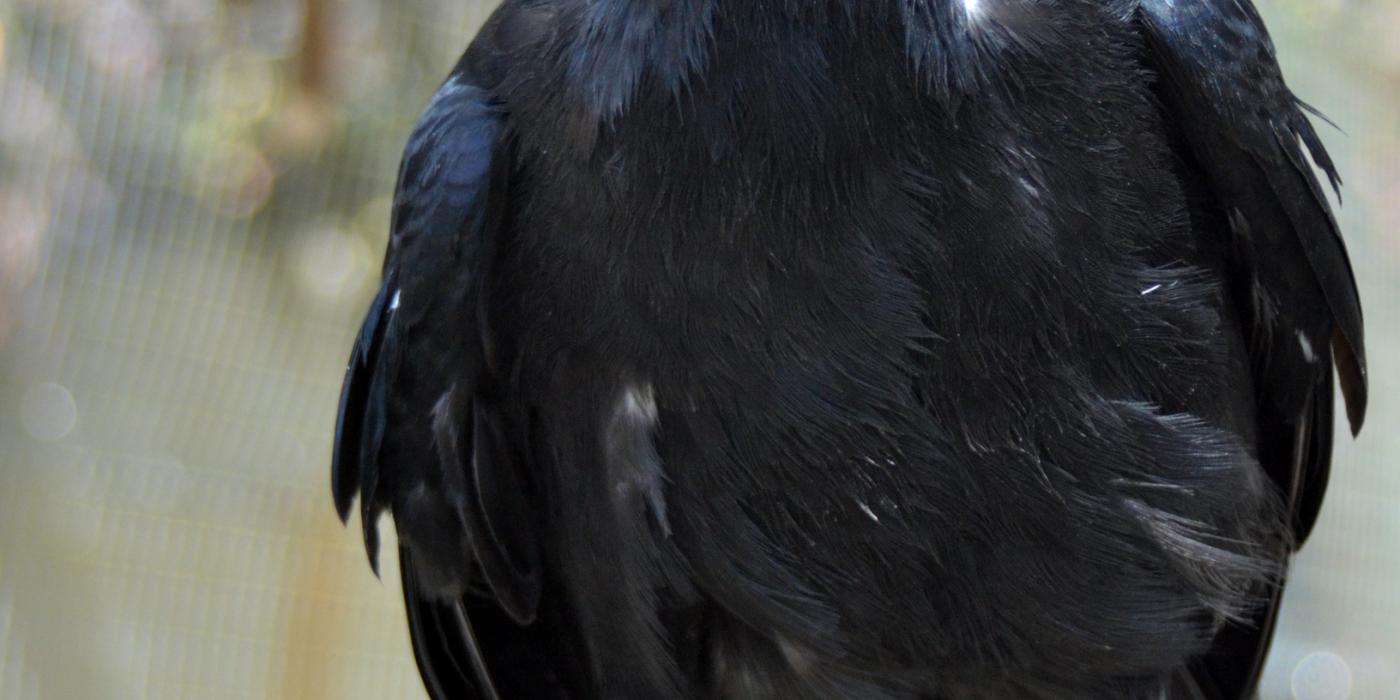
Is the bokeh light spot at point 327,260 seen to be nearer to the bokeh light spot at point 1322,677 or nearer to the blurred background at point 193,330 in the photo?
the blurred background at point 193,330

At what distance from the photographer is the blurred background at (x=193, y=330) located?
2977 mm

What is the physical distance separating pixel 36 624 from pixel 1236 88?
2.53 m

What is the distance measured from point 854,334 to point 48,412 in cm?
220

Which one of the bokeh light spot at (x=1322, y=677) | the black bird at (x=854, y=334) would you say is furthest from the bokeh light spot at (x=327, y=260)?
the bokeh light spot at (x=1322, y=677)

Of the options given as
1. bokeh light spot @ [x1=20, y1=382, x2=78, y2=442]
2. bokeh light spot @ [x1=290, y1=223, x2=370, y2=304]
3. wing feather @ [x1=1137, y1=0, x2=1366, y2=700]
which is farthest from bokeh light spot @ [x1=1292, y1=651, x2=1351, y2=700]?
bokeh light spot @ [x1=20, y1=382, x2=78, y2=442]

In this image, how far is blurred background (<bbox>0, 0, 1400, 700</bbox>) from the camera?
117 inches

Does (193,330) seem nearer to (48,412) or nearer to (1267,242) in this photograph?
(48,412)

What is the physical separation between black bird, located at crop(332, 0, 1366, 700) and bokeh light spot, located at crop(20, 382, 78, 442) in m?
1.56

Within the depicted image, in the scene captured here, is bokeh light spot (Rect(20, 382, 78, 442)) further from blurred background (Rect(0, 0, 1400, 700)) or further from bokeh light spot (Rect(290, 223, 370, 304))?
bokeh light spot (Rect(290, 223, 370, 304))

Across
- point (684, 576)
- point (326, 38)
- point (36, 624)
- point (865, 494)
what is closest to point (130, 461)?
point (36, 624)

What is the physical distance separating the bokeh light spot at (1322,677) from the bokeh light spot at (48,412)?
2851mm

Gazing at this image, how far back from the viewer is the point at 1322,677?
335cm

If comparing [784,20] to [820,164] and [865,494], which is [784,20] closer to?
[820,164]

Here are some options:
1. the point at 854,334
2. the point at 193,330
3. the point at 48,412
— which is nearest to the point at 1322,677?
the point at 854,334
